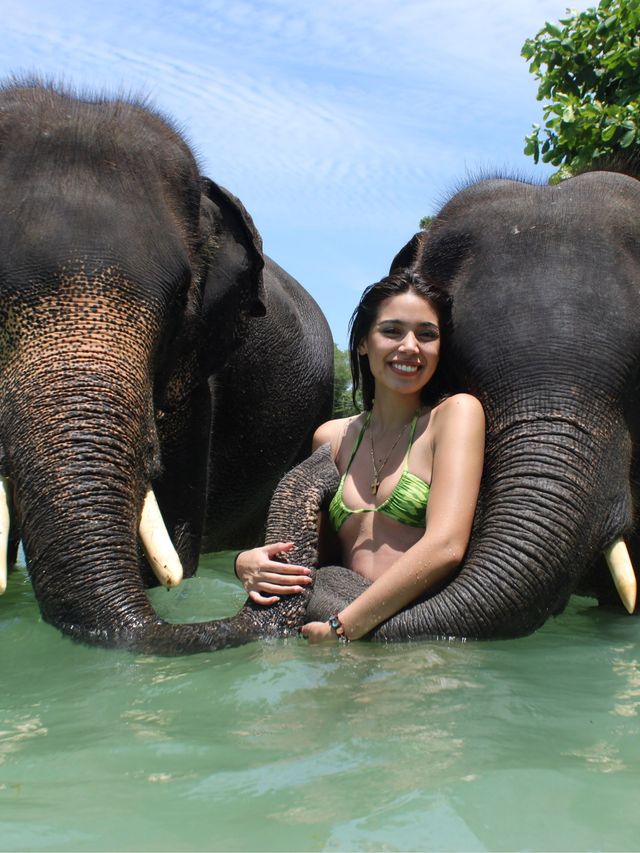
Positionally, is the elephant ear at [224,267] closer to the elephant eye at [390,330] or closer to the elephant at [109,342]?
the elephant at [109,342]

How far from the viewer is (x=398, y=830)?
7.48 feet

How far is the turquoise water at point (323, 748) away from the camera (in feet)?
7.56

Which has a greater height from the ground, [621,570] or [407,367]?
[407,367]

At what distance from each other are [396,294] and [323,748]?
7.09 feet

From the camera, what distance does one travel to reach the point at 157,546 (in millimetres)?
4336

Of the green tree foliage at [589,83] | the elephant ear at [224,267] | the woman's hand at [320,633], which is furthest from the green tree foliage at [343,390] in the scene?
the woman's hand at [320,633]

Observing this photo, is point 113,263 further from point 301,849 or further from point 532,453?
point 301,849

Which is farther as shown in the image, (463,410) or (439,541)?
(463,410)

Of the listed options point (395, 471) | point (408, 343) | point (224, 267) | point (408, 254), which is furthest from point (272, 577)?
point (224, 267)

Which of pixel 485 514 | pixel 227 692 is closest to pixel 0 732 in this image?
pixel 227 692

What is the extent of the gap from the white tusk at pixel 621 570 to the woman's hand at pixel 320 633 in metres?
1.03

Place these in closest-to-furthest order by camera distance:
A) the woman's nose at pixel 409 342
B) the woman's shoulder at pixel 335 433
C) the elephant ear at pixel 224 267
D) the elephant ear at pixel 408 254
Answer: the woman's nose at pixel 409 342, the woman's shoulder at pixel 335 433, the elephant ear at pixel 408 254, the elephant ear at pixel 224 267

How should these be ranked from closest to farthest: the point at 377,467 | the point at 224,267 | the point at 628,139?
the point at 377,467 → the point at 224,267 → the point at 628,139

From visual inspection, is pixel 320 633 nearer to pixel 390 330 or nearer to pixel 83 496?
pixel 83 496
